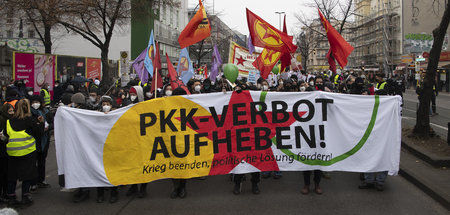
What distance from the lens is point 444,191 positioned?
18.3ft

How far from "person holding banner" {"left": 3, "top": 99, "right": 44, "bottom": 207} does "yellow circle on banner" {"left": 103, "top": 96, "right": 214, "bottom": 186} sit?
107 centimetres

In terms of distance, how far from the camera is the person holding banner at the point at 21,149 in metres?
5.35

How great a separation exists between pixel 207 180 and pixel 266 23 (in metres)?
3.68

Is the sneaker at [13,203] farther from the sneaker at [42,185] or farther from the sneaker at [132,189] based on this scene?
the sneaker at [132,189]

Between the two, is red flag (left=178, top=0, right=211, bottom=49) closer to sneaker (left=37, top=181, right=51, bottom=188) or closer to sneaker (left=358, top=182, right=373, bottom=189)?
sneaker (left=37, top=181, right=51, bottom=188)

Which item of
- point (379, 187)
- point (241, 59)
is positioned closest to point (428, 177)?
point (379, 187)

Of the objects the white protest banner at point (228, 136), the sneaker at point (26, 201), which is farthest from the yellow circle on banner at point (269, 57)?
the sneaker at point (26, 201)

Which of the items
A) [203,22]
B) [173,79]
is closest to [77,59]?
[173,79]

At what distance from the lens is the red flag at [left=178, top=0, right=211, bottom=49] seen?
7777 millimetres

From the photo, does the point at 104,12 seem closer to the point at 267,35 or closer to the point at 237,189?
the point at 267,35

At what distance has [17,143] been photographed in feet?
17.6

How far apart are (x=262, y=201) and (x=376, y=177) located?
6.90 ft

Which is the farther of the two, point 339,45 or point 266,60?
point 266,60

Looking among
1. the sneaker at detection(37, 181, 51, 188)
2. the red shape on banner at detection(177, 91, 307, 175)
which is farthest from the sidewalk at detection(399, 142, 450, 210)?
the sneaker at detection(37, 181, 51, 188)
